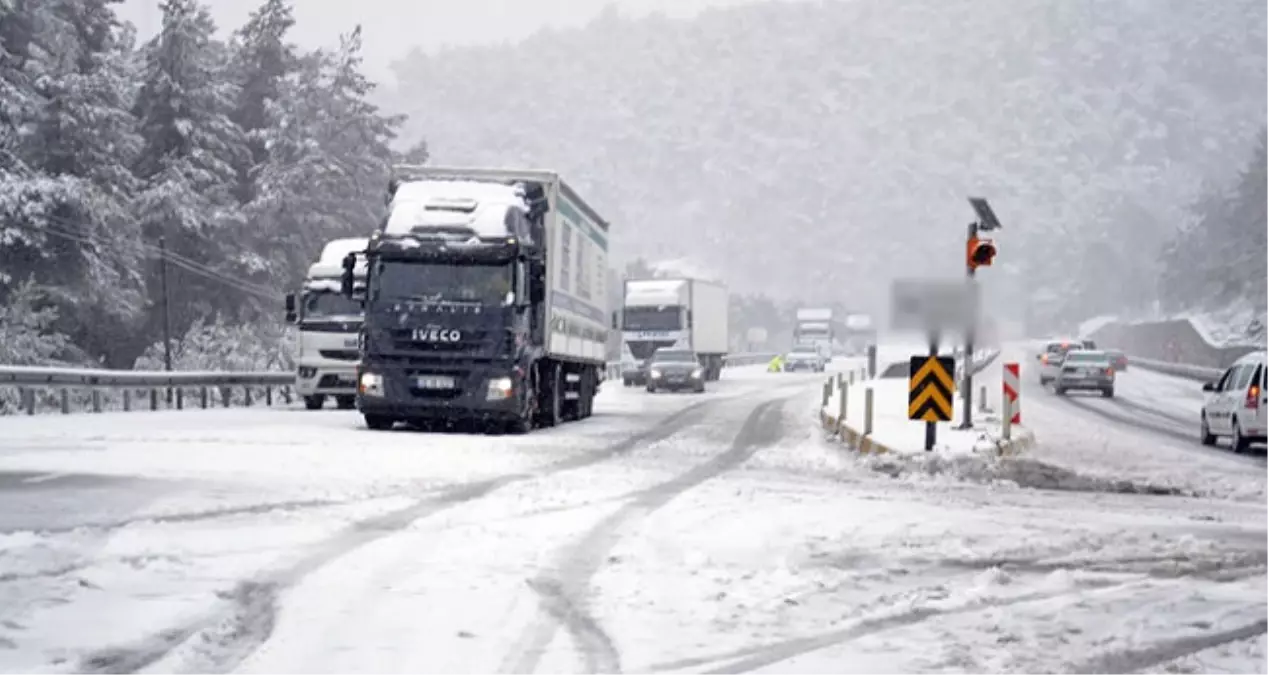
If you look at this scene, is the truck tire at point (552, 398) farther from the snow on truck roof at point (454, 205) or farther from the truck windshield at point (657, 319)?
the truck windshield at point (657, 319)

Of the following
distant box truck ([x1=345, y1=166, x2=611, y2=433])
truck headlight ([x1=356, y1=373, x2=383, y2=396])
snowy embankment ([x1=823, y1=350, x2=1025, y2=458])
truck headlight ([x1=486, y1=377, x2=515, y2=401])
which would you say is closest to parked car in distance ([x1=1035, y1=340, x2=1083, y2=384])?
snowy embankment ([x1=823, y1=350, x2=1025, y2=458])

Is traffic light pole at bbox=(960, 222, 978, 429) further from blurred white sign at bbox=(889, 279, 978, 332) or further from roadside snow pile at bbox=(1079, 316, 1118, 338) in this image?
roadside snow pile at bbox=(1079, 316, 1118, 338)

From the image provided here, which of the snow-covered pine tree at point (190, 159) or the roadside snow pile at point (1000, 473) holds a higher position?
the snow-covered pine tree at point (190, 159)

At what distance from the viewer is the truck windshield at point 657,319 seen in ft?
Answer: 181

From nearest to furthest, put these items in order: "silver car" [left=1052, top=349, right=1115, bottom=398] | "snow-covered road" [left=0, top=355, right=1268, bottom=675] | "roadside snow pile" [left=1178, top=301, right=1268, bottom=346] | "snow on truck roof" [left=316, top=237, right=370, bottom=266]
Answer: "snow-covered road" [left=0, top=355, right=1268, bottom=675]
"snow on truck roof" [left=316, top=237, right=370, bottom=266]
"silver car" [left=1052, top=349, right=1115, bottom=398]
"roadside snow pile" [left=1178, top=301, right=1268, bottom=346]

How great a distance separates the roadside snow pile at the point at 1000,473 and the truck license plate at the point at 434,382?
7.00m

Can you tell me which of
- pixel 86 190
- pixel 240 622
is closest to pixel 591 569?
pixel 240 622

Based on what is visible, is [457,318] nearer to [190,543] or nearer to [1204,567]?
[190,543]

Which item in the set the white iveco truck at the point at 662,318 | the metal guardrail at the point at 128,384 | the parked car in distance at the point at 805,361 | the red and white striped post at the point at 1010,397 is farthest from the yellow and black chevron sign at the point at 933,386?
the parked car in distance at the point at 805,361

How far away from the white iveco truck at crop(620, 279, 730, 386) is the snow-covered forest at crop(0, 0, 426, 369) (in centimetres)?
1331

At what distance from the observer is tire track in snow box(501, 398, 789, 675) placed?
641 cm

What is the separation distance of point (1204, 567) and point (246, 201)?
58361mm

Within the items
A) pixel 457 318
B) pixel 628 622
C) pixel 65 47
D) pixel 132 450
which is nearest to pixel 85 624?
pixel 628 622

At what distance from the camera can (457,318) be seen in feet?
74.5
